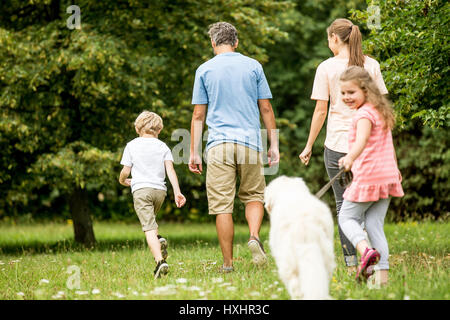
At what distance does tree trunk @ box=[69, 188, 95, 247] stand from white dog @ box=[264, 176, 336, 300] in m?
7.38

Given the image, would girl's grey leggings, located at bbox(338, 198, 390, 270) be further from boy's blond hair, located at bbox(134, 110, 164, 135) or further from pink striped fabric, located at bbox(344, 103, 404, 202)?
boy's blond hair, located at bbox(134, 110, 164, 135)

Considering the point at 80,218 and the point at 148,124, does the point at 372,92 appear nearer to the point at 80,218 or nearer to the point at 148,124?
the point at 148,124

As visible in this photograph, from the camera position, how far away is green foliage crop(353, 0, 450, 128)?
5.78 m

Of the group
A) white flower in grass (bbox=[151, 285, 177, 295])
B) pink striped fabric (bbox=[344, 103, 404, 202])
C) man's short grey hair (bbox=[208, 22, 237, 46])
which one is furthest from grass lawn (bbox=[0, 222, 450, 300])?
man's short grey hair (bbox=[208, 22, 237, 46])

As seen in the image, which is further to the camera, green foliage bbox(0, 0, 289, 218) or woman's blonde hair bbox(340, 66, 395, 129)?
green foliage bbox(0, 0, 289, 218)

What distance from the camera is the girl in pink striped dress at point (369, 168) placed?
402 cm

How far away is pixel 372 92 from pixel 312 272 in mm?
1552

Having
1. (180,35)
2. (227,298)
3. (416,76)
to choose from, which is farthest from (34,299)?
(180,35)

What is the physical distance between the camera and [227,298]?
390 centimetres

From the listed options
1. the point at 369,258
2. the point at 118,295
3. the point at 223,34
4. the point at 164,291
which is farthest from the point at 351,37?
the point at 118,295

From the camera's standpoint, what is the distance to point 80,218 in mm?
10391

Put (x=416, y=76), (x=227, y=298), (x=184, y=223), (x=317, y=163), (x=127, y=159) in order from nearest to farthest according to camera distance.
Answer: (x=227, y=298) < (x=127, y=159) < (x=416, y=76) < (x=317, y=163) < (x=184, y=223)

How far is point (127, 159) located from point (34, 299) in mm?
1702

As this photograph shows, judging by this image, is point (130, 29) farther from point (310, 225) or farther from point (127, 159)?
point (310, 225)
